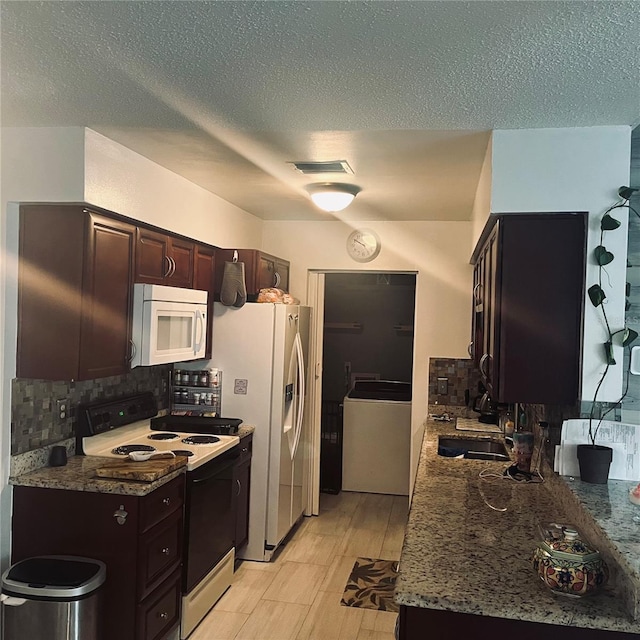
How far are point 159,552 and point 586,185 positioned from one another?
2435 millimetres

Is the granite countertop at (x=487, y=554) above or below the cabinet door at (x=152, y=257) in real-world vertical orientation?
below

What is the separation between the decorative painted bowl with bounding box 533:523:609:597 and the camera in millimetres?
1807

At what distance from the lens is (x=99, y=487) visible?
9.05ft

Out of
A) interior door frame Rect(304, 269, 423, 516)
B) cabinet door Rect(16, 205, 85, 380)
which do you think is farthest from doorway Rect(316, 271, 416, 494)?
cabinet door Rect(16, 205, 85, 380)

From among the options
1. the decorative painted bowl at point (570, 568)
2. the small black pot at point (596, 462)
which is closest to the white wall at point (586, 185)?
the small black pot at point (596, 462)

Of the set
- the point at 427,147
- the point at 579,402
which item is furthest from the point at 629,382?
the point at 427,147

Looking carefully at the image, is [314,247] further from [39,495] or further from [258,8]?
[258,8]

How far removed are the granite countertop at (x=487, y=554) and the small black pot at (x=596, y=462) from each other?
13cm

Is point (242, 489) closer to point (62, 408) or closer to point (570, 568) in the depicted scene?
point (62, 408)

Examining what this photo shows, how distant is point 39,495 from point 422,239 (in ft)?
10.8

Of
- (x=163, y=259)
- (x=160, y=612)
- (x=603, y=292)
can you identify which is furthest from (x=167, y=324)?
(x=603, y=292)

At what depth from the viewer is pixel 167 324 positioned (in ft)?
11.4

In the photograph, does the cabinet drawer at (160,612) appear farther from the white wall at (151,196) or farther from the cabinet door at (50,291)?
the white wall at (151,196)

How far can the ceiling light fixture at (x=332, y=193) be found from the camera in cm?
362
